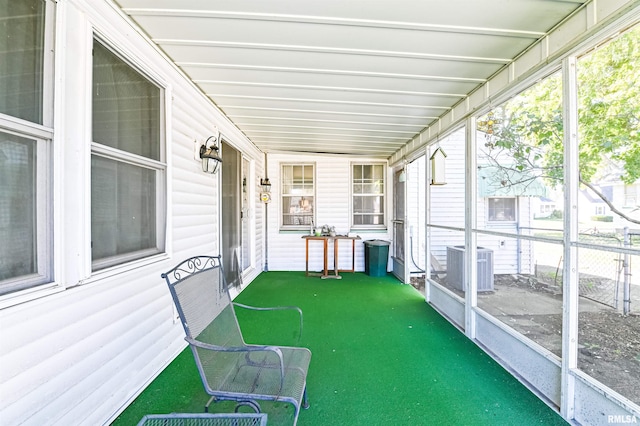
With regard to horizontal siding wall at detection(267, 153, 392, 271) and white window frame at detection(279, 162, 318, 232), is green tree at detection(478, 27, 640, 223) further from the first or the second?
white window frame at detection(279, 162, 318, 232)

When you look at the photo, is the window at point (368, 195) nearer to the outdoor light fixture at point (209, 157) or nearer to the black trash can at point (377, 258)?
the black trash can at point (377, 258)

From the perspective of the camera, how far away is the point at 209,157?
3.18 metres

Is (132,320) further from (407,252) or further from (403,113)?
(407,252)

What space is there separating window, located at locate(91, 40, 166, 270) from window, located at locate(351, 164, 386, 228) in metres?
4.78

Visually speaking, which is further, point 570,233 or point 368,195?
point 368,195

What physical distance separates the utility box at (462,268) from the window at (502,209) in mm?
408

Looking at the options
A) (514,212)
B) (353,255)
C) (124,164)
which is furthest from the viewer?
(353,255)

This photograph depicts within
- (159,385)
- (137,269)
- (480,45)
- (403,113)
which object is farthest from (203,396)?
(403,113)

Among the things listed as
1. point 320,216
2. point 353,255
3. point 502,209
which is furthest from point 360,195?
point 502,209

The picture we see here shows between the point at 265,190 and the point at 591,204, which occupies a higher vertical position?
the point at 265,190

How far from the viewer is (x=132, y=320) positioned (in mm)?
2027

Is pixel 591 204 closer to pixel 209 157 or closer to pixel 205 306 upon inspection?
pixel 205 306

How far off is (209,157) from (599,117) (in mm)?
3388

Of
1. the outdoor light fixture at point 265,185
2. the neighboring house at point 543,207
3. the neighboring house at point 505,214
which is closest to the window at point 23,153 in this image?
the neighboring house at point 543,207
